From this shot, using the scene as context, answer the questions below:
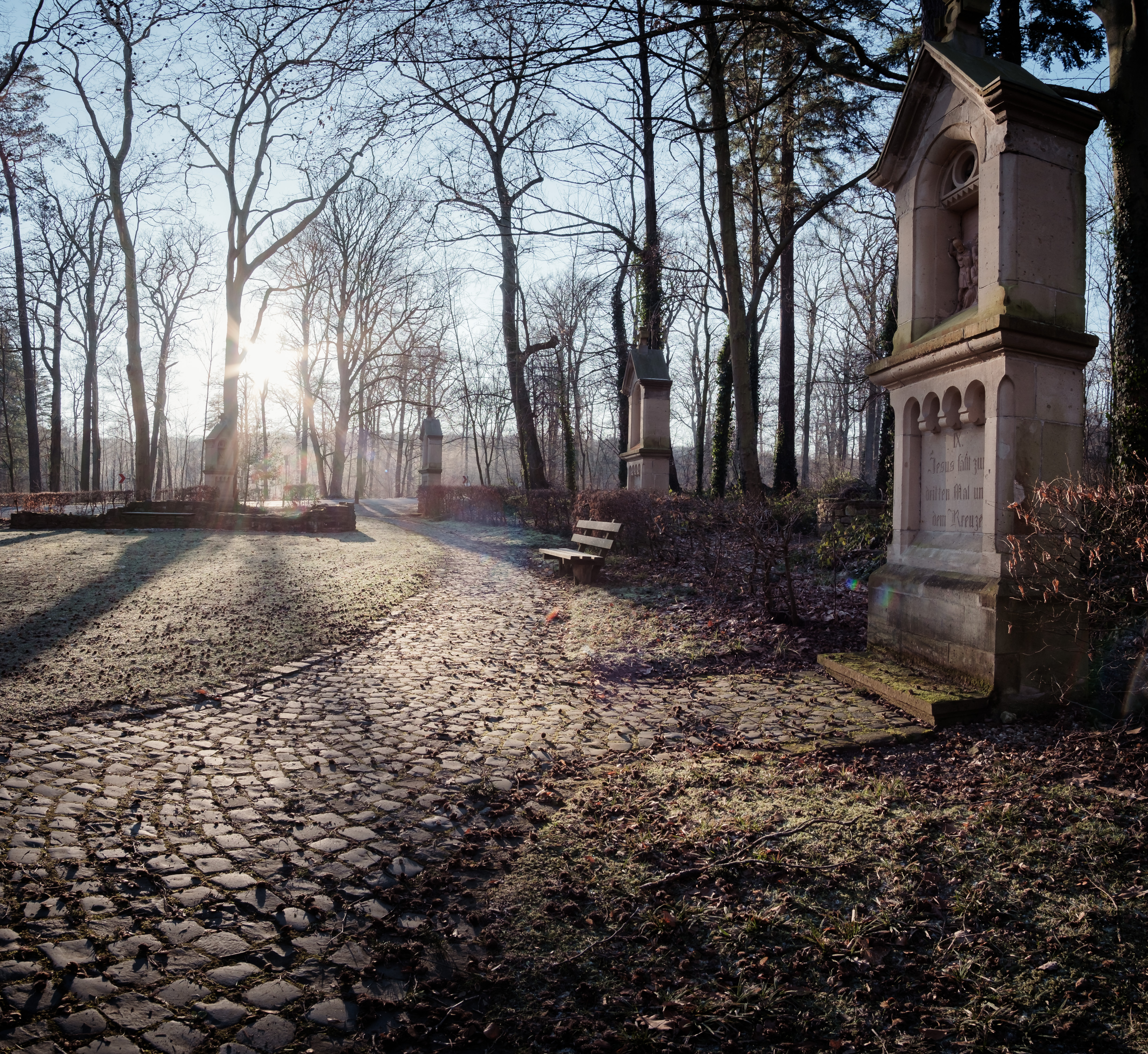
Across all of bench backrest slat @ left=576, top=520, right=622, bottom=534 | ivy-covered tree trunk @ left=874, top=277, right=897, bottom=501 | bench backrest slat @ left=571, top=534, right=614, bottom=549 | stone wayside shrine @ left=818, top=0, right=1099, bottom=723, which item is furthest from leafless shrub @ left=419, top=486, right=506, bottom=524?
stone wayside shrine @ left=818, top=0, right=1099, bottom=723

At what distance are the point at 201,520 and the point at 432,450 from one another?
1019 cm

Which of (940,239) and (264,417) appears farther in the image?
(264,417)

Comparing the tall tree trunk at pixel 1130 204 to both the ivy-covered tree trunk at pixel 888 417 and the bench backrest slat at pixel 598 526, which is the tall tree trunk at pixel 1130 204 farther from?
the ivy-covered tree trunk at pixel 888 417

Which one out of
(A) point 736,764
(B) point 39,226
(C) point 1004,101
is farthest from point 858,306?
(B) point 39,226

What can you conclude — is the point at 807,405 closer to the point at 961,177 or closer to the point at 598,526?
the point at 598,526

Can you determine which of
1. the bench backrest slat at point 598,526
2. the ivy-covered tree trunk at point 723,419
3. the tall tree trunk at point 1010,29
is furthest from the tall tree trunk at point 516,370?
the tall tree trunk at point 1010,29

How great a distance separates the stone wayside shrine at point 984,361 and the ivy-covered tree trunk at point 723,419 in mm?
14894

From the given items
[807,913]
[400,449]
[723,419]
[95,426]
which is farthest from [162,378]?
[807,913]

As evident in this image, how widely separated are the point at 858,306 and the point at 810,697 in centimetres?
2841

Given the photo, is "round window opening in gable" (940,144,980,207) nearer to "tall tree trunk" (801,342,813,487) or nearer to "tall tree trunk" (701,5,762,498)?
"tall tree trunk" (701,5,762,498)

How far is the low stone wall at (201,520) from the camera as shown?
17.8 meters

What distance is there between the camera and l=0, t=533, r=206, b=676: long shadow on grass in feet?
20.0

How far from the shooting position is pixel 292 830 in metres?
3.22

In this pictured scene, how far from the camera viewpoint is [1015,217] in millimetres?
4527
